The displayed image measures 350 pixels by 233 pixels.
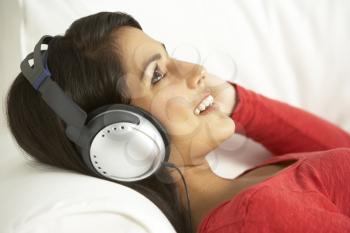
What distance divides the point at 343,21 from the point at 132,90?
798 mm

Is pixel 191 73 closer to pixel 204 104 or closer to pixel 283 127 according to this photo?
pixel 204 104

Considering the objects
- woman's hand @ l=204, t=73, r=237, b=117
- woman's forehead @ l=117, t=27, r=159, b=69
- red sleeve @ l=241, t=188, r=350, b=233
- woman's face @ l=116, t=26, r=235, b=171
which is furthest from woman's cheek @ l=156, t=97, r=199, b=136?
woman's hand @ l=204, t=73, r=237, b=117

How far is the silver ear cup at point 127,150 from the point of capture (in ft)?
2.53

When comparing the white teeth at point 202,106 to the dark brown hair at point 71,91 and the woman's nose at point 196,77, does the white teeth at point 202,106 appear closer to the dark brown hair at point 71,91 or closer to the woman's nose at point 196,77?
the woman's nose at point 196,77

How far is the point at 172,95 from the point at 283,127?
1.64ft

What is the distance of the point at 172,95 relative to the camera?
2.99ft

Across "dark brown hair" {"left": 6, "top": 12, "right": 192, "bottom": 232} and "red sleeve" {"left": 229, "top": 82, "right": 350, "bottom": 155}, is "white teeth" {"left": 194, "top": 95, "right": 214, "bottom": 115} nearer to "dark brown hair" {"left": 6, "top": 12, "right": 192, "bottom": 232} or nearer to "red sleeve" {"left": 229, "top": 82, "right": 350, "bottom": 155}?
"dark brown hair" {"left": 6, "top": 12, "right": 192, "bottom": 232}

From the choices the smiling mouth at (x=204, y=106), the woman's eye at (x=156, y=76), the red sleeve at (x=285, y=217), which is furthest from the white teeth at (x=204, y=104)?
the red sleeve at (x=285, y=217)

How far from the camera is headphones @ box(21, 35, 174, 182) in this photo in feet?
2.52

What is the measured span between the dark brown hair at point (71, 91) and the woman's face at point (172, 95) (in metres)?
0.03

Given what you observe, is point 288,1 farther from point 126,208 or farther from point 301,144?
point 126,208

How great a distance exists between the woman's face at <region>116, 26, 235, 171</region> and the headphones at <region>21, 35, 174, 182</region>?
0.10m

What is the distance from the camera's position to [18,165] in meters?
0.91

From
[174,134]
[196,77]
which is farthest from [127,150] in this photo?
[196,77]
